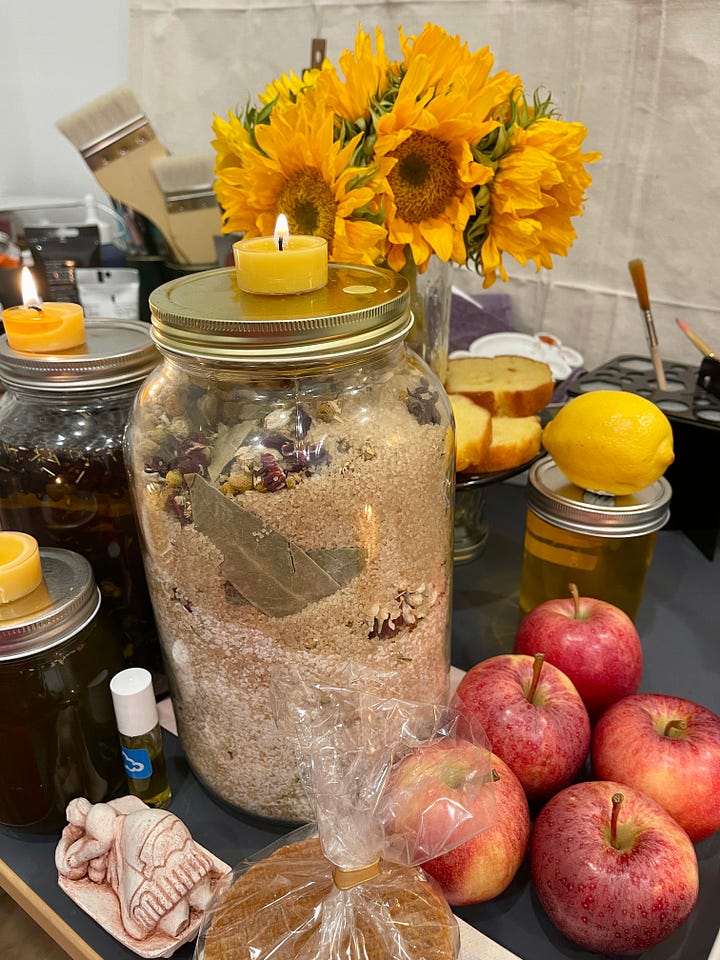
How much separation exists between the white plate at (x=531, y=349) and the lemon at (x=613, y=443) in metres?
0.38

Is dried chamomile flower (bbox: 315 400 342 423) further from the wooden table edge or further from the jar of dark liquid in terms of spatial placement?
the wooden table edge

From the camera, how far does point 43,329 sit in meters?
0.55

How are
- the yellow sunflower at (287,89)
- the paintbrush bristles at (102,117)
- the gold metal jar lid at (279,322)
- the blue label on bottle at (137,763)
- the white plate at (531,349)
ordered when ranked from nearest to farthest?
the gold metal jar lid at (279,322), the blue label on bottle at (137,763), the yellow sunflower at (287,89), the paintbrush bristles at (102,117), the white plate at (531,349)

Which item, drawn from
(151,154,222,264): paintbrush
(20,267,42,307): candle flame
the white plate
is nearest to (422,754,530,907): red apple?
(20,267,42,307): candle flame

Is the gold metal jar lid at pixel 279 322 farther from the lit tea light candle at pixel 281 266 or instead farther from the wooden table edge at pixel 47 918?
the wooden table edge at pixel 47 918

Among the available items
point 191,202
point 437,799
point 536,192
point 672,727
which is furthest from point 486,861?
point 191,202

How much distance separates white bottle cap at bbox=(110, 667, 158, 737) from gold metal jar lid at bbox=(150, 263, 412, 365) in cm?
23

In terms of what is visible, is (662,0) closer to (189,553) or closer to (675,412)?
(675,412)

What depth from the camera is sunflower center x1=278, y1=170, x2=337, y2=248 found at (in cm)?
60

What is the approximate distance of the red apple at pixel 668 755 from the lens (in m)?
0.51

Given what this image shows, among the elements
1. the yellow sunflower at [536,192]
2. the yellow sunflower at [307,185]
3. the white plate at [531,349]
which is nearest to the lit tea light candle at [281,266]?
the yellow sunflower at [307,185]

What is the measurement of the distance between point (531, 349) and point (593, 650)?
586 millimetres

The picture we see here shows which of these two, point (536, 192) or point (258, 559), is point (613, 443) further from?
point (258, 559)

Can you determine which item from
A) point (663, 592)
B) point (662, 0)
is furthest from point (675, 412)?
point (662, 0)
